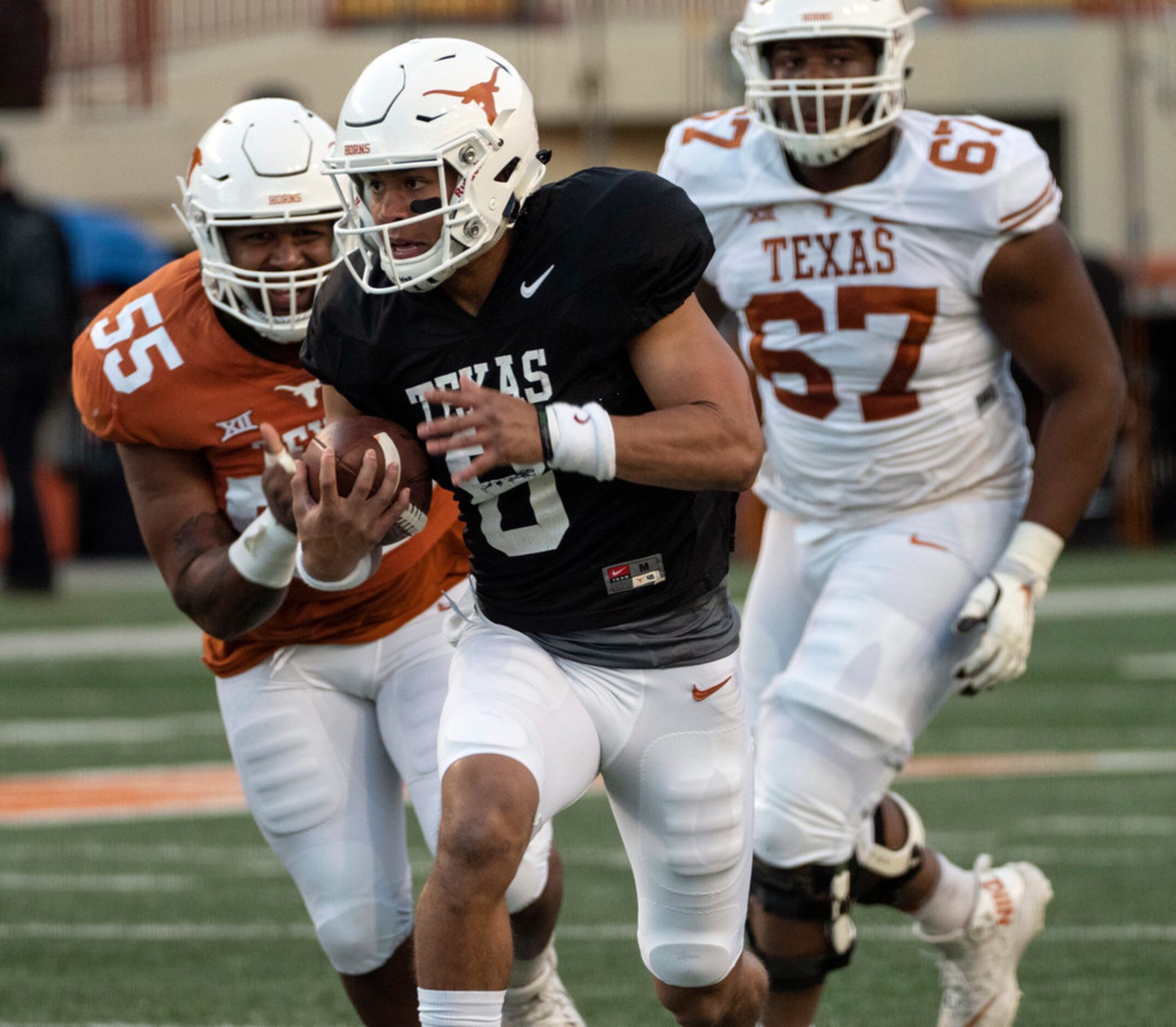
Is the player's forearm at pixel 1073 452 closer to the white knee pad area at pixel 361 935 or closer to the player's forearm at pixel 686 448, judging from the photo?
the player's forearm at pixel 686 448

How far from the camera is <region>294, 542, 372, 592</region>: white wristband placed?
3.31 m

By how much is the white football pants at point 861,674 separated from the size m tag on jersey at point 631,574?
0.77 meters

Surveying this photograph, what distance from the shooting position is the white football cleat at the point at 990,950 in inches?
165

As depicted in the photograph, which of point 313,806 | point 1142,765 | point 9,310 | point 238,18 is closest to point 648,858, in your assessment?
point 313,806

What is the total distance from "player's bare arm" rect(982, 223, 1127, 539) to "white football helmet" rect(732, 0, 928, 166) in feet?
1.18

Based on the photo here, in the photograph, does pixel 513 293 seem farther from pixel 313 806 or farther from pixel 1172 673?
pixel 1172 673

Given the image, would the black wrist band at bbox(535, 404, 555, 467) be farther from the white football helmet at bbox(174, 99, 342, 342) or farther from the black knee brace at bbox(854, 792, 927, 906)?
the black knee brace at bbox(854, 792, 927, 906)

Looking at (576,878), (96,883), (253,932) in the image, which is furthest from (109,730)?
(253,932)


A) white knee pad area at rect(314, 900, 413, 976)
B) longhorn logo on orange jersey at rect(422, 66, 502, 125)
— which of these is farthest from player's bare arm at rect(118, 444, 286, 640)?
longhorn logo on orange jersey at rect(422, 66, 502, 125)

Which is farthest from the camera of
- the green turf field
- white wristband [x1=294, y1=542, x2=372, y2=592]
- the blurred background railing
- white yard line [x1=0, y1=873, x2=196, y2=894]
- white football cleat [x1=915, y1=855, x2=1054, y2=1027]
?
the blurred background railing

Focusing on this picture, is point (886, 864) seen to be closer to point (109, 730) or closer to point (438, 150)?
point (438, 150)

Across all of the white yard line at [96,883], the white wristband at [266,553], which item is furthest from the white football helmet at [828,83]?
the white yard line at [96,883]

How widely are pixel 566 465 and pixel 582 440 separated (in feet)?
0.14

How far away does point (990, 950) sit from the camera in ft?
13.9
